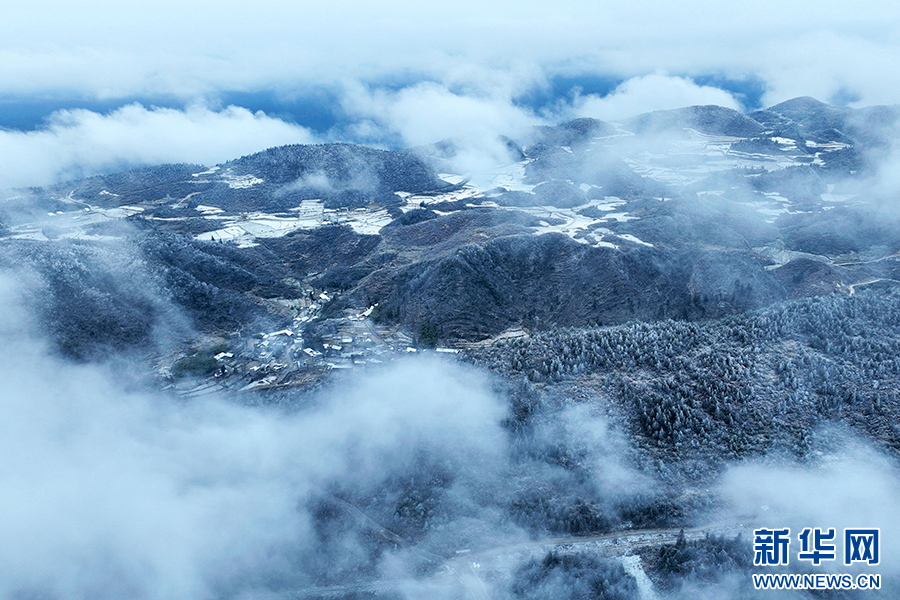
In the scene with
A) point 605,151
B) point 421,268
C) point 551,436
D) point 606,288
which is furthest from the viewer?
point 605,151

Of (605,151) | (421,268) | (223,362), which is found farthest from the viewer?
(605,151)

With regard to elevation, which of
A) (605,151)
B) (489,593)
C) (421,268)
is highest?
(605,151)

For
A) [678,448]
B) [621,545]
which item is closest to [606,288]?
[678,448]

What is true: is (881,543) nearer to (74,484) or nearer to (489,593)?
(489,593)

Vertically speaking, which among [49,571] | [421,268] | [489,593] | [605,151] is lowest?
[489,593]

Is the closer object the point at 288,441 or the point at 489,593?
the point at 489,593

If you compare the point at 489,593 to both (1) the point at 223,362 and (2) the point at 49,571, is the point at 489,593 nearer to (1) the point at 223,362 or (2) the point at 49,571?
(2) the point at 49,571

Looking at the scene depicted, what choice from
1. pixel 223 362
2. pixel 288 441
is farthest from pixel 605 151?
pixel 288 441

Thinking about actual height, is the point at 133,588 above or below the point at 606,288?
below

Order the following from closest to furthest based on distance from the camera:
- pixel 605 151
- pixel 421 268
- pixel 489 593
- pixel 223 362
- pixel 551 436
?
pixel 489 593, pixel 551 436, pixel 223 362, pixel 421 268, pixel 605 151
